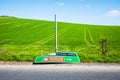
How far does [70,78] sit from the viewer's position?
8.90 m

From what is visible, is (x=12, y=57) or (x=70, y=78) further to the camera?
(x=12, y=57)

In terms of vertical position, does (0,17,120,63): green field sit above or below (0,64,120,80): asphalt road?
above

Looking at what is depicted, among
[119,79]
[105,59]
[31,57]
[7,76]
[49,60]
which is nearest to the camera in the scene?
[119,79]

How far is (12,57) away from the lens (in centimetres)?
1547

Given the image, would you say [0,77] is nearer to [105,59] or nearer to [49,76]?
[49,76]

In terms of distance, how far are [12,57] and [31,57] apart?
1257 millimetres

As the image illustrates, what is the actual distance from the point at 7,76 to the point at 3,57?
6285mm

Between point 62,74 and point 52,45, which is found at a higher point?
point 52,45

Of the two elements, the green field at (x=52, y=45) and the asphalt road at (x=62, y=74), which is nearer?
the asphalt road at (x=62, y=74)

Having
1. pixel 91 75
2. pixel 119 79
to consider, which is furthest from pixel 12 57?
pixel 119 79

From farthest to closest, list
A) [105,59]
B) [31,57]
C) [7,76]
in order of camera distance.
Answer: [31,57], [105,59], [7,76]

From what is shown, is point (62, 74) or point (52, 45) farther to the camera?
point (52, 45)

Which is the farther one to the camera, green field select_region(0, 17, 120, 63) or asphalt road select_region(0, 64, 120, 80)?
green field select_region(0, 17, 120, 63)

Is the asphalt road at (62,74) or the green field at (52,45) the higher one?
the green field at (52,45)
